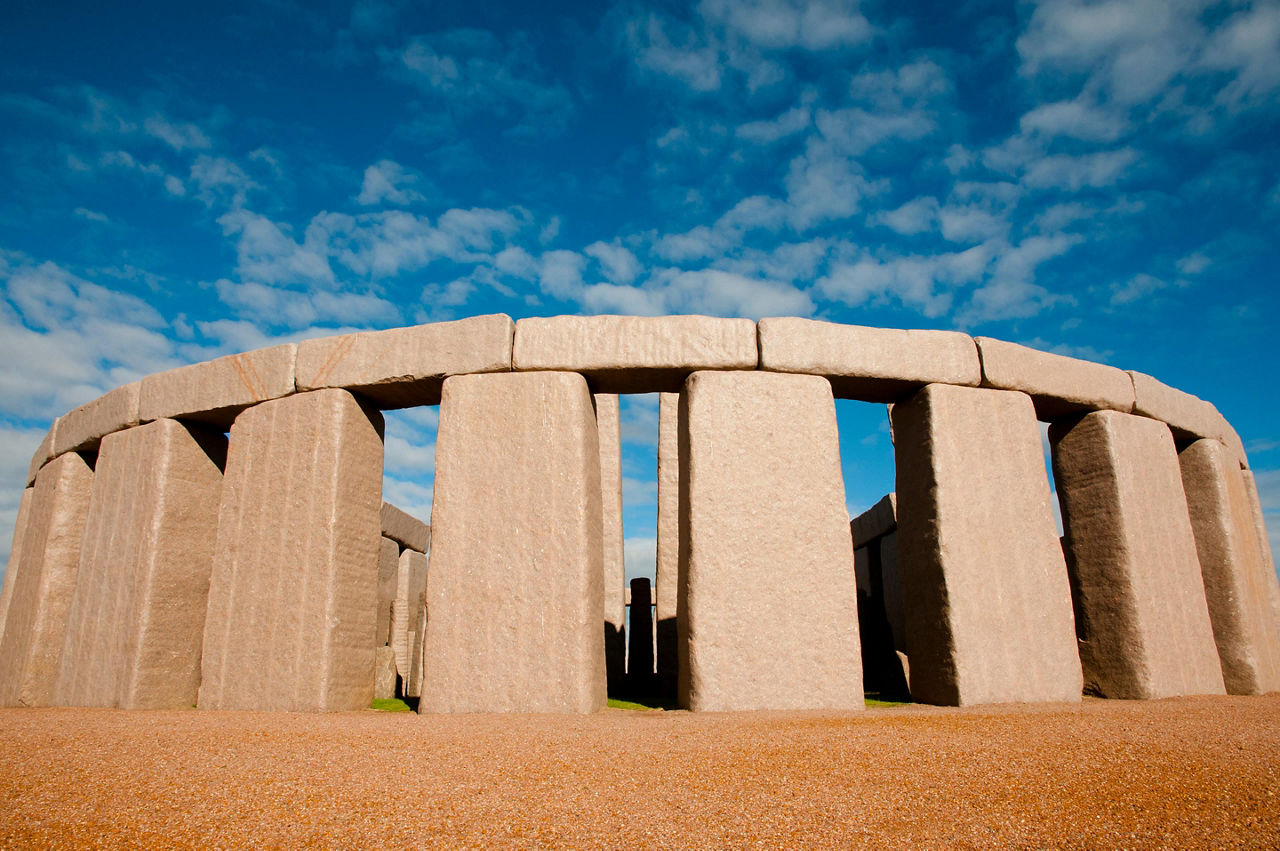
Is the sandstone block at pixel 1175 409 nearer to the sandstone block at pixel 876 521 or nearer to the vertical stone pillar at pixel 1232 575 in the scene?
the vertical stone pillar at pixel 1232 575

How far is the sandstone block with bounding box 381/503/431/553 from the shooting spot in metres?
10.2

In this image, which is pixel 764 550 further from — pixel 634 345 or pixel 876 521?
pixel 876 521

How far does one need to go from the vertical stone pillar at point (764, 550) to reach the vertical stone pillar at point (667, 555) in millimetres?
1944

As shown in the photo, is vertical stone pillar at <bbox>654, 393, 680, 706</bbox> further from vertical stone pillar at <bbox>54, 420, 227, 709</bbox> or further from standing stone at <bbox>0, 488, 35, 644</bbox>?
standing stone at <bbox>0, 488, 35, 644</bbox>

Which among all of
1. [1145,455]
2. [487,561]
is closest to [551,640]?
[487,561]

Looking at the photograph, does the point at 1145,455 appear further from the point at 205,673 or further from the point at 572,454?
the point at 205,673

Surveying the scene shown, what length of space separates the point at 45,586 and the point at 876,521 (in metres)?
8.73

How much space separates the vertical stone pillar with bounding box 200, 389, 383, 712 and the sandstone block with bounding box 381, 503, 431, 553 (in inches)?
207

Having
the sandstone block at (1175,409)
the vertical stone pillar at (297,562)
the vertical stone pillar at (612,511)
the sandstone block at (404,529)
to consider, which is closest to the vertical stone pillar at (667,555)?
the vertical stone pillar at (612,511)

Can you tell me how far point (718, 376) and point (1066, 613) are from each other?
8.56 ft

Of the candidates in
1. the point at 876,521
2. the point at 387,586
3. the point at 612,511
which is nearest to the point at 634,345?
the point at 612,511

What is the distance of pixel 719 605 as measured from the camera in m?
4.13

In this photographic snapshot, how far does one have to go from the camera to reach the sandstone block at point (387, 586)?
1009 centimetres

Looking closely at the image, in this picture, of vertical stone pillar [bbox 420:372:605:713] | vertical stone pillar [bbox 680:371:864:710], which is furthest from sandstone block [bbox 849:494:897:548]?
vertical stone pillar [bbox 420:372:605:713]
